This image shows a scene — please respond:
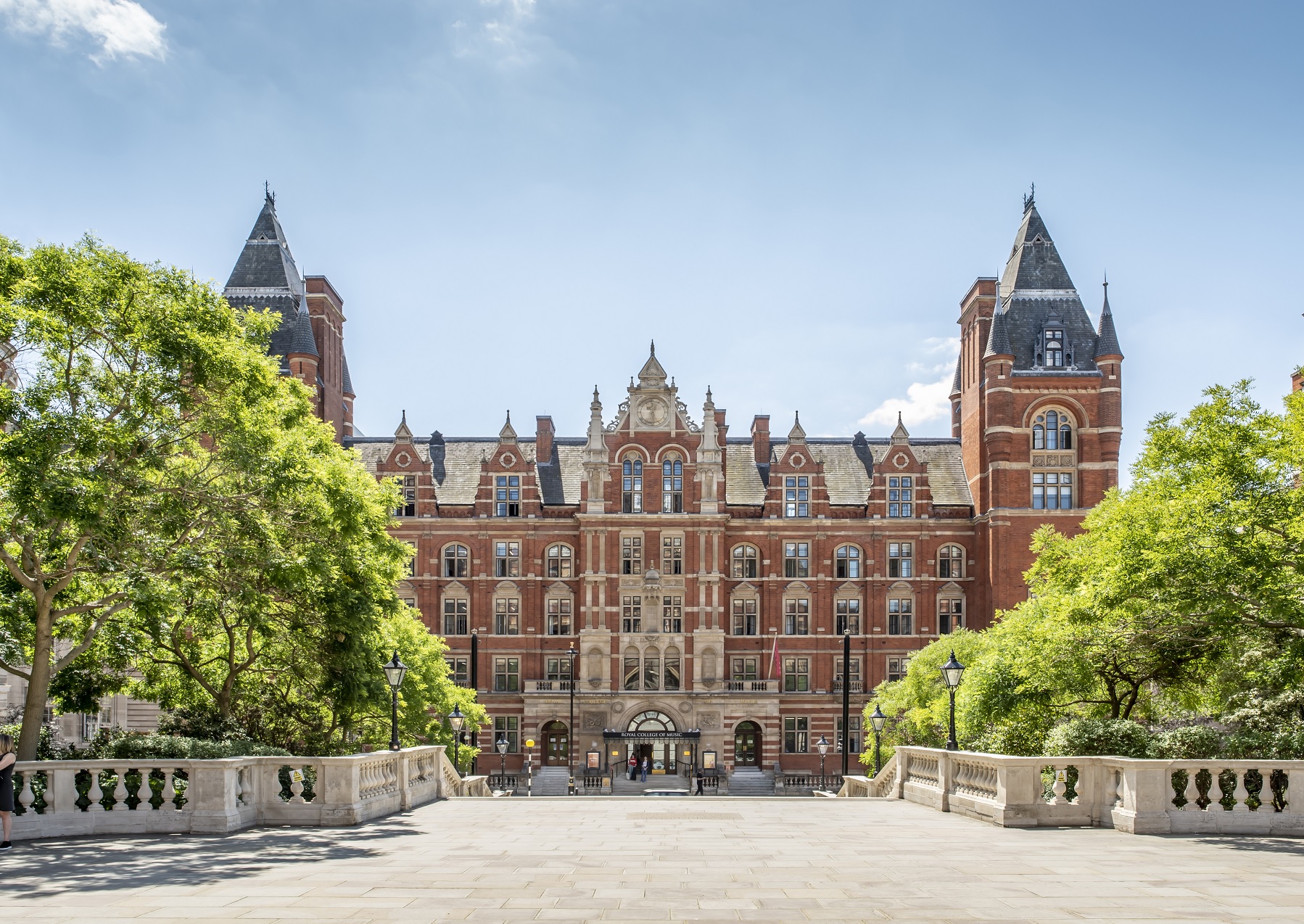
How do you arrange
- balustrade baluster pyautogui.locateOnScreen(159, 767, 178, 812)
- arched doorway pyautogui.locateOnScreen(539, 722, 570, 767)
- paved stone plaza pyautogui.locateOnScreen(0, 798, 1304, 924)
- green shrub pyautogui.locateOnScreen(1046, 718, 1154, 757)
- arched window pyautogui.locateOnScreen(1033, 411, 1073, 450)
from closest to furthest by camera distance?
paved stone plaza pyautogui.locateOnScreen(0, 798, 1304, 924) → balustrade baluster pyautogui.locateOnScreen(159, 767, 178, 812) → green shrub pyautogui.locateOnScreen(1046, 718, 1154, 757) → arched doorway pyautogui.locateOnScreen(539, 722, 570, 767) → arched window pyautogui.locateOnScreen(1033, 411, 1073, 450)

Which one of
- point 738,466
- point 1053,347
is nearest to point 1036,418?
point 1053,347

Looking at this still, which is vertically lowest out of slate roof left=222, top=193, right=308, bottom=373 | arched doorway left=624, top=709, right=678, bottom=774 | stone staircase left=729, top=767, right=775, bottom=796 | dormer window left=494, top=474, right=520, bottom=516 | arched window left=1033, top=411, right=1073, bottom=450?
stone staircase left=729, top=767, right=775, bottom=796

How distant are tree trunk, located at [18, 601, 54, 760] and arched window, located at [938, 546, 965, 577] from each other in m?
48.9

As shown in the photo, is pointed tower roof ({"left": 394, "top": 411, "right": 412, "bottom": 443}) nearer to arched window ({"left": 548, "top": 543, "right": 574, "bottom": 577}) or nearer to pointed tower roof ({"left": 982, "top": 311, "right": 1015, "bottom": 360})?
arched window ({"left": 548, "top": 543, "right": 574, "bottom": 577})

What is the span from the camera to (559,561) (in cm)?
6322

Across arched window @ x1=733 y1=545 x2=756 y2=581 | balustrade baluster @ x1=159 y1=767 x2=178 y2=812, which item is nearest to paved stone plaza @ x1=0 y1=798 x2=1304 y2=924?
balustrade baluster @ x1=159 y1=767 x2=178 y2=812

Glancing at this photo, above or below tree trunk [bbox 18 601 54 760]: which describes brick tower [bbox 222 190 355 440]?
above

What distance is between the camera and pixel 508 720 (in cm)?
6169

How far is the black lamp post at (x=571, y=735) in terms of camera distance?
57625 millimetres

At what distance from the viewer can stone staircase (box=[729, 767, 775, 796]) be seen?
57.0 m

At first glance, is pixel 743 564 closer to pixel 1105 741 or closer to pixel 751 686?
pixel 751 686

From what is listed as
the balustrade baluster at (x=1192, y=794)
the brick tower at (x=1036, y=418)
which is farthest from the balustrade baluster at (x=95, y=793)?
the brick tower at (x=1036, y=418)

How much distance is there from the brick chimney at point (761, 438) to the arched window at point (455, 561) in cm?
1698

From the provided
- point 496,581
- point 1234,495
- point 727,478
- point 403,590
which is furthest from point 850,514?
point 1234,495
